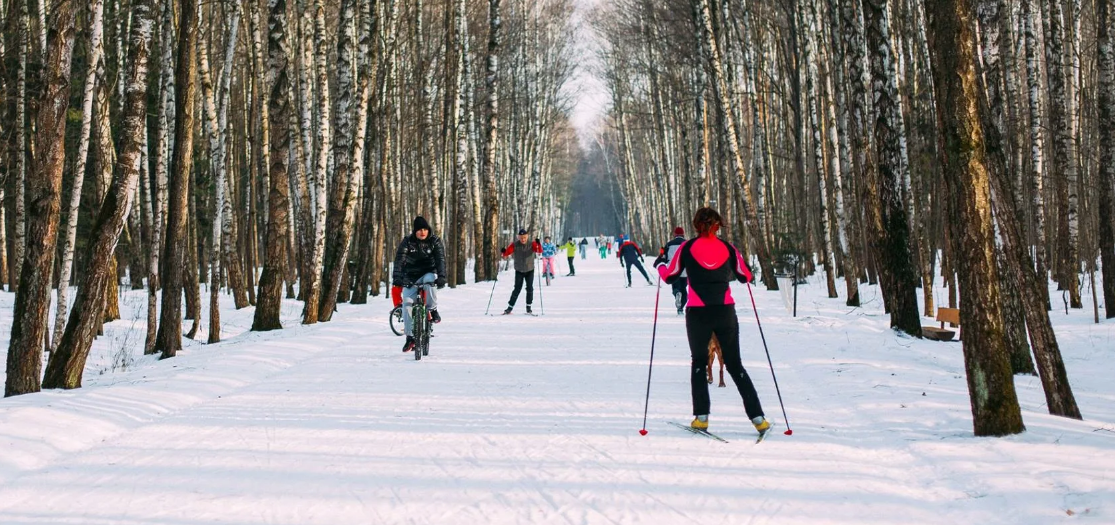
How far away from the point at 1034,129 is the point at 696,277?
1131 centimetres

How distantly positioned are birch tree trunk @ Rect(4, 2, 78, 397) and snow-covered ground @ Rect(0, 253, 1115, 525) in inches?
33.3

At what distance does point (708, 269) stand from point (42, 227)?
21.6ft

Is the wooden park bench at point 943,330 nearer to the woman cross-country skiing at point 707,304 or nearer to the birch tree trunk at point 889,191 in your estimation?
the birch tree trunk at point 889,191

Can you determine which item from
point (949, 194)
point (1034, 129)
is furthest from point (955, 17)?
point (1034, 129)

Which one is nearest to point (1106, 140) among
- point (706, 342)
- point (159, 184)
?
point (706, 342)

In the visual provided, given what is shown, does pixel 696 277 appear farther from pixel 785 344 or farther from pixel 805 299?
pixel 805 299

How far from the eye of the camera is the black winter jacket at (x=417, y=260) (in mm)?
12336

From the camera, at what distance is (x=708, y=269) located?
6.75m

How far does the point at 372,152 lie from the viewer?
21609 millimetres

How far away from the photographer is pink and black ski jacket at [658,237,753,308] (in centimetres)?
675

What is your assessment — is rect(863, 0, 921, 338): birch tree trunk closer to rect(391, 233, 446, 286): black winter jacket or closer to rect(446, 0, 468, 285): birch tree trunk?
rect(391, 233, 446, 286): black winter jacket

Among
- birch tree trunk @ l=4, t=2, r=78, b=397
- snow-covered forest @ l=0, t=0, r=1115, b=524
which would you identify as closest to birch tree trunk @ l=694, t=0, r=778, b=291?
snow-covered forest @ l=0, t=0, r=1115, b=524

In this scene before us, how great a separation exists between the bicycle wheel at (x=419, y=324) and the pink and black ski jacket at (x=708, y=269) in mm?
5440

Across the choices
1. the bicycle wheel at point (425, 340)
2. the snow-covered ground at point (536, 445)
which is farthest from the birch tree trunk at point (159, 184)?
the bicycle wheel at point (425, 340)
